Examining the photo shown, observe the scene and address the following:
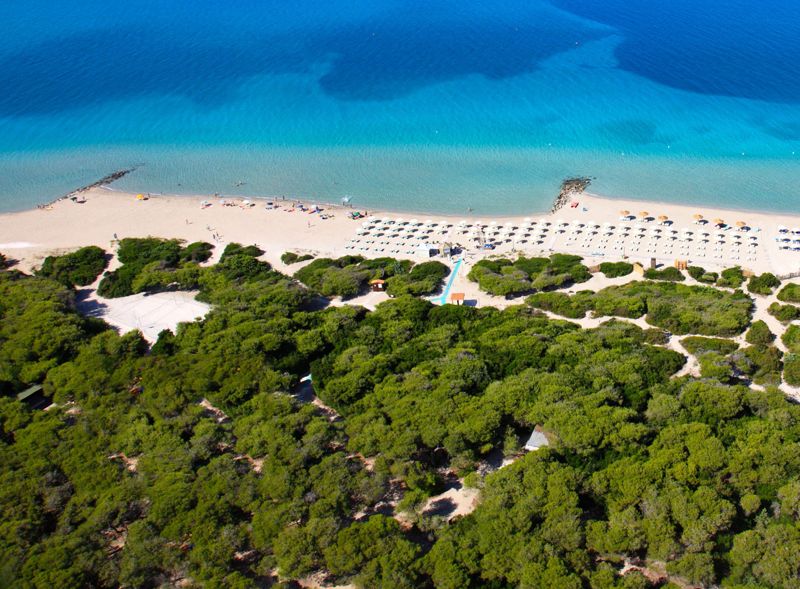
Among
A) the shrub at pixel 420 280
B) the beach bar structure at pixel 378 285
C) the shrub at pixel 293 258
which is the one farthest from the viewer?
the shrub at pixel 293 258

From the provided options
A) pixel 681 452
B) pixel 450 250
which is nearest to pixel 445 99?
pixel 450 250

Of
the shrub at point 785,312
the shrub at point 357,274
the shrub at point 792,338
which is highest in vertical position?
the shrub at point 357,274

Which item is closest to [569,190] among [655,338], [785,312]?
[785,312]

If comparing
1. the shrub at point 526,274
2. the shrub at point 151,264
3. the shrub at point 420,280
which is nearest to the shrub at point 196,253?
the shrub at point 151,264

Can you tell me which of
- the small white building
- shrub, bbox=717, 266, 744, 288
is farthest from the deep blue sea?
the small white building

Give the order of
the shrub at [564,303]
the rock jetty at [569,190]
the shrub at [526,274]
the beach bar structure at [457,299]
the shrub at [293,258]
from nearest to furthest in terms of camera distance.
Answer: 1. the shrub at [564,303]
2. the beach bar structure at [457,299]
3. the shrub at [526,274]
4. the shrub at [293,258]
5. the rock jetty at [569,190]

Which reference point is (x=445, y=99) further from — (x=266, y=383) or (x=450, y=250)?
(x=266, y=383)

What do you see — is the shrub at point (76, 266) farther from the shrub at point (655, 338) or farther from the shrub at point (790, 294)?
the shrub at point (790, 294)
